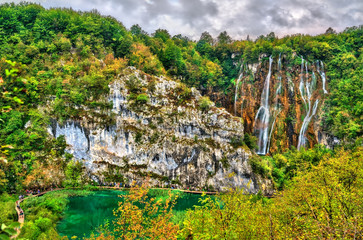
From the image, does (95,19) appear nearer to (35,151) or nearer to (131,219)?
(35,151)

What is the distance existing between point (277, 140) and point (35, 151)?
128ft

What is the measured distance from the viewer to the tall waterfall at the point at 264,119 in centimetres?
3634

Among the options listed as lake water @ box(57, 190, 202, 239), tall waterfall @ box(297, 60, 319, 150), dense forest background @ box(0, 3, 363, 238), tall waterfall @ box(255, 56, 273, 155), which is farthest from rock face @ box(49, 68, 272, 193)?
tall waterfall @ box(297, 60, 319, 150)

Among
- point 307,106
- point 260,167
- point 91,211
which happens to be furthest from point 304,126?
point 91,211

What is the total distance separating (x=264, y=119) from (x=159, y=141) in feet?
67.6

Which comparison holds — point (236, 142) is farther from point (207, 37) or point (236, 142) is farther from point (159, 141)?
point (207, 37)

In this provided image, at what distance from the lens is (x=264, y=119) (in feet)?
124

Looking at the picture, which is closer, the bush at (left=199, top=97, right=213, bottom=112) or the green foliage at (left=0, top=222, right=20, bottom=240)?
the green foliage at (left=0, top=222, right=20, bottom=240)

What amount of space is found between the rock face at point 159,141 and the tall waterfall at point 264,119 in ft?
26.4

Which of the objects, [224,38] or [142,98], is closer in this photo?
[142,98]

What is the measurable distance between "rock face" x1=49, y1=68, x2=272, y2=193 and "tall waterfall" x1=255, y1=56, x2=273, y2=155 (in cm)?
805

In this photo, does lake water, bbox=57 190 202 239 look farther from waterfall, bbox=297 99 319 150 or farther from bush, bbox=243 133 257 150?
waterfall, bbox=297 99 319 150

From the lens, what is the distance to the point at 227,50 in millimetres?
48656

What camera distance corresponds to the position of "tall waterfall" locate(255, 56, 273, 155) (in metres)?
36.3
